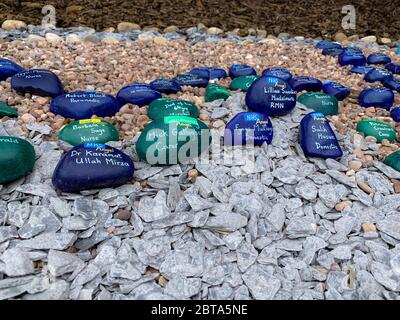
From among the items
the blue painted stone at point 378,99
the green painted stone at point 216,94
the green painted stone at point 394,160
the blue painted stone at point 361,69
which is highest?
the green painted stone at point 216,94

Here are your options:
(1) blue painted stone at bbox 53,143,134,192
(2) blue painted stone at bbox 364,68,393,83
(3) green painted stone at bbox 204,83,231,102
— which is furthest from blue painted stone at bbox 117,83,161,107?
→ (2) blue painted stone at bbox 364,68,393,83

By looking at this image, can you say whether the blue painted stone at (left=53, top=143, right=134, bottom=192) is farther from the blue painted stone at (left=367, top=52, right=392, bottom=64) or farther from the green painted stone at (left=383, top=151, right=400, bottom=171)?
the blue painted stone at (left=367, top=52, right=392, bottom=64)

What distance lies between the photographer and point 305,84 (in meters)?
2.55

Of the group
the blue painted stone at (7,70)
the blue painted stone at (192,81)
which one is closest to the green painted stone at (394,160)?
the blue painted stone at (192,81)

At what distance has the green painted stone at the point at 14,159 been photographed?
5.33 ft

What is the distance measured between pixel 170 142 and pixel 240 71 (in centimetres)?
113

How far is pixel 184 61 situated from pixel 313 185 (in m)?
1.56

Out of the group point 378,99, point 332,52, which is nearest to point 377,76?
point 378,99

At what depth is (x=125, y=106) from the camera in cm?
221

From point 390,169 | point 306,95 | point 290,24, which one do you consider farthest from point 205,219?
point 290,24

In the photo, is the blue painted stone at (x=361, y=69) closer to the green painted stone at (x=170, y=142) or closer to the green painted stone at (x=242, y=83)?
the green painted stone at (x=242, y=83)

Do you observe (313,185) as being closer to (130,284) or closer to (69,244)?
(130,284)

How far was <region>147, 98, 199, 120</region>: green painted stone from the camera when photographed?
2.04 meters

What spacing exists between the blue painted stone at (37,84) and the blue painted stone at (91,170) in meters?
0.67
